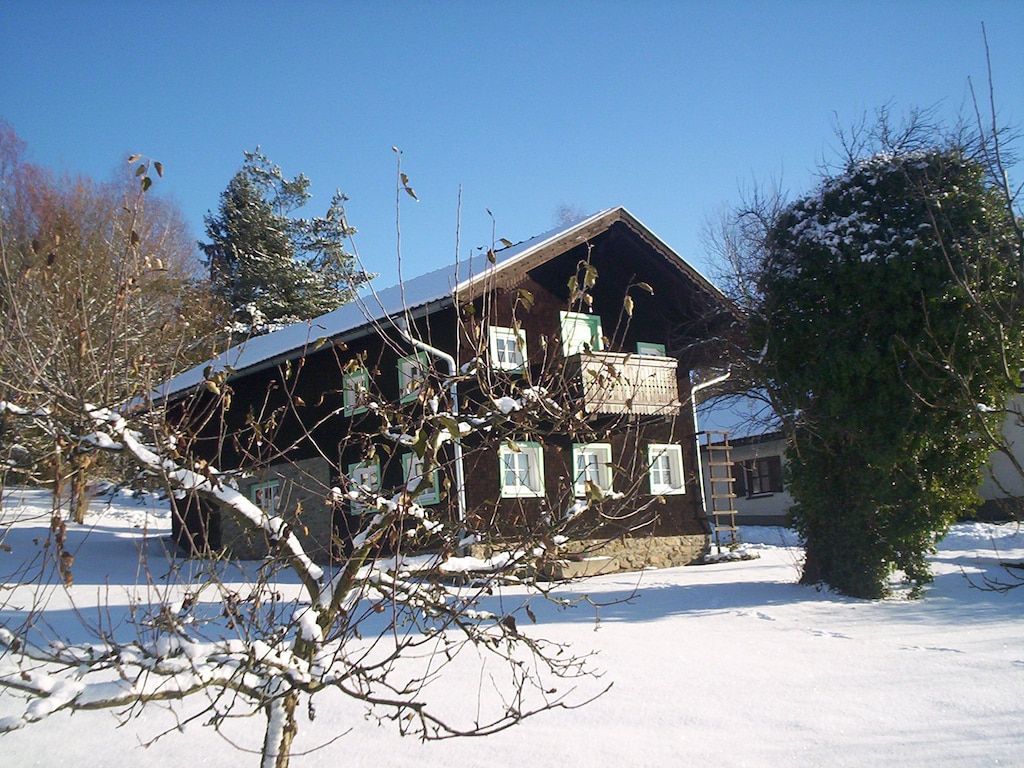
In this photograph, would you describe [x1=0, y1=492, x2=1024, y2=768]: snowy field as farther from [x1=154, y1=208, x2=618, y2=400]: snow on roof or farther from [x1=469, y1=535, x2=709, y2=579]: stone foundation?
Answer: [x1=154, y1=208, x2=618, y2=400]: snow on roof

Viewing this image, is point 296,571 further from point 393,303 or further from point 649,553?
point 649,553

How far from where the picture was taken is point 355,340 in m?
16.5

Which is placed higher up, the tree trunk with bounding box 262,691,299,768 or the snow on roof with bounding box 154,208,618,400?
the snow on roof with bounding box 154,208,618,400

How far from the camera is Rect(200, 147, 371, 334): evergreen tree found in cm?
3055

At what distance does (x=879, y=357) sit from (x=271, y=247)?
2509 centimetres

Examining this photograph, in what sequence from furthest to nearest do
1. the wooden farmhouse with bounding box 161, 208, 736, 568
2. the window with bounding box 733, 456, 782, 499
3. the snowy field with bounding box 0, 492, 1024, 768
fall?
1. the window with bounding box 733, 456, 782, 499
2. the wooden farmhouse with bounding box 161, 208, 736, 568
3. the snowy field with bounding box 0, 492, 1024, 768

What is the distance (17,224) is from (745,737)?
23.1m

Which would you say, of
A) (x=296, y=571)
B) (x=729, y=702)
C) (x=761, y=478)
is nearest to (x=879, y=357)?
(x=729, y=702)

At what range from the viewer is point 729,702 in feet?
23.9

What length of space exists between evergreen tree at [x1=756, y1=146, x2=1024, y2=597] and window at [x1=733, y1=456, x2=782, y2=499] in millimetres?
14971

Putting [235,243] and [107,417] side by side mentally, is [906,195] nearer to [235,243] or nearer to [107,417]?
[107,417]

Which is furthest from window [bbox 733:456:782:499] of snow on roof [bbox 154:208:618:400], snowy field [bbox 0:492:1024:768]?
snowy field [bbox 0:492:1024:768]

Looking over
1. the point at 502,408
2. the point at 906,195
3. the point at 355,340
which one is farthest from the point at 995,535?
the point at 502,408

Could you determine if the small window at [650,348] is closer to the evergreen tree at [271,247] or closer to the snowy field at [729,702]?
the snowy field at [729,702]
